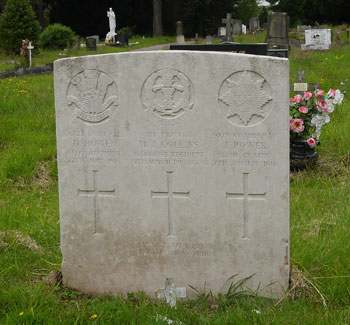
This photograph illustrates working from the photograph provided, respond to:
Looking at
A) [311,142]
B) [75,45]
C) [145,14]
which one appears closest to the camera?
[311,142]

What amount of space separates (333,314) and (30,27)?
1948 cm

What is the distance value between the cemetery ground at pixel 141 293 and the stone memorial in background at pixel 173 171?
18 cm

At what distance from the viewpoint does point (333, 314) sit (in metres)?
3.14

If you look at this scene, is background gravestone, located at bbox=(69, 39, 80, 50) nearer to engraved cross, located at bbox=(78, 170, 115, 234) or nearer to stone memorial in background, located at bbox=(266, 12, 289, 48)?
stone memorial in background, located at bbox=(266, 12, 289, 48)

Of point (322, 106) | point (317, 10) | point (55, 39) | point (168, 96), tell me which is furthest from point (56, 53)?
point (168, 96)

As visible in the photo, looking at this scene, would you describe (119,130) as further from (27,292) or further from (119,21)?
(119,21)

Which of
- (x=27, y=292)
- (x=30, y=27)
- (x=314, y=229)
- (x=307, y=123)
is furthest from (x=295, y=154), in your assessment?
(x=30, y=27)

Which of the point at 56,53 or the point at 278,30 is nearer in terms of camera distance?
the point at 278,30

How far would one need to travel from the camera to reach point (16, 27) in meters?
20.3

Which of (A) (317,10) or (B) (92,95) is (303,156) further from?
(A) (317,10)

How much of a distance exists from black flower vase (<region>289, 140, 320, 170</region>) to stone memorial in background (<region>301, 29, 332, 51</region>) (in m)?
11.6

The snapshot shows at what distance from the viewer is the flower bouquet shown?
6.52 m

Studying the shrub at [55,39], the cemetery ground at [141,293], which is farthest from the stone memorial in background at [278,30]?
the shrub at [55,39]

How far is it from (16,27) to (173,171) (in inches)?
730
